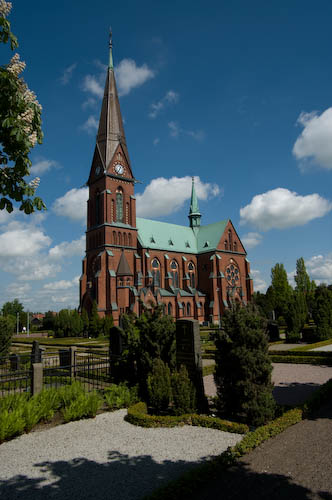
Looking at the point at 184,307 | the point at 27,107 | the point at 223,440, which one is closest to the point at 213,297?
the point at 184,307

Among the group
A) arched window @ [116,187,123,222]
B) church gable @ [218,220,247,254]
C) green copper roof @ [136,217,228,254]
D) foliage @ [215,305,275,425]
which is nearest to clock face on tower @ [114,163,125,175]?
arched window @ [116,187,123,222]

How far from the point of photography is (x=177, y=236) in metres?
61.7

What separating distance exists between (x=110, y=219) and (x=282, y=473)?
44948 mm

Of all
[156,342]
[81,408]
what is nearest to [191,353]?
[156,342]

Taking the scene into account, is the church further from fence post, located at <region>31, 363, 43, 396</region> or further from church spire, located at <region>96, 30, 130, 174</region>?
Result: fence post, located at <region>31, 363, 43, 396</region>

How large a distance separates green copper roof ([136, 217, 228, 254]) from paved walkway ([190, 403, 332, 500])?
4652 cm

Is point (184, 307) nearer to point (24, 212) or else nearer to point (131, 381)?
point (131, 381)

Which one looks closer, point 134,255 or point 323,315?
point 323,315

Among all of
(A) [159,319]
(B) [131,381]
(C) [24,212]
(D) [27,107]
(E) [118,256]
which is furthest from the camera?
(E) [118,256]

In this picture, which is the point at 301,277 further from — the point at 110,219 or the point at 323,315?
the point at 323,315

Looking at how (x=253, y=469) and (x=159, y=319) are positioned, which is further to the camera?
(x=159, y=319)

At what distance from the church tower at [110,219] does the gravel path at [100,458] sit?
36.4m

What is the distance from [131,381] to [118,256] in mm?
36569

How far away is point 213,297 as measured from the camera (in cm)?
5631
